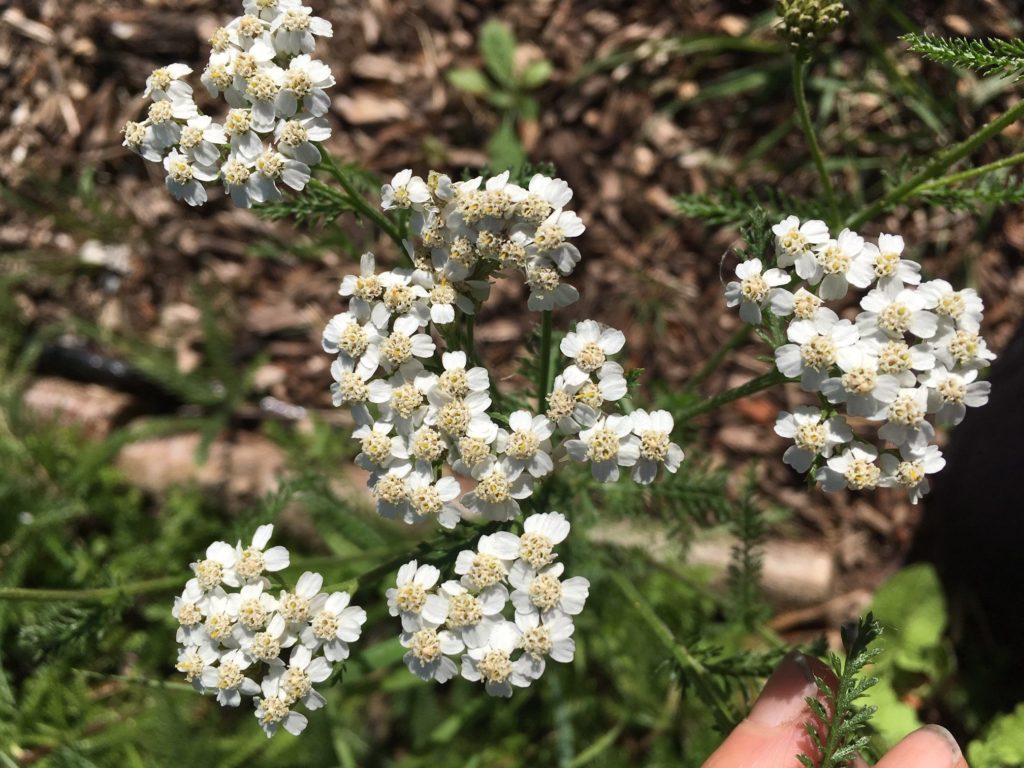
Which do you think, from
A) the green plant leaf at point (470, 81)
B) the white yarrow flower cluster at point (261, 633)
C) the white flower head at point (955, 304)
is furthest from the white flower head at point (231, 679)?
the green plant leaf at point (470, 81)

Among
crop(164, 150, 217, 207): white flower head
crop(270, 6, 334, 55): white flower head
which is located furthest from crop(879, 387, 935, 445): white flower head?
crop(164, 150, 217, 207): white flower head

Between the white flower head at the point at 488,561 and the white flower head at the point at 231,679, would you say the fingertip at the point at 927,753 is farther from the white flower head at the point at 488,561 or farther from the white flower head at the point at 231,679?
the white flower head at the point at 231,679

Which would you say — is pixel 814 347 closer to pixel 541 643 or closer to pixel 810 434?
pixel 810 434

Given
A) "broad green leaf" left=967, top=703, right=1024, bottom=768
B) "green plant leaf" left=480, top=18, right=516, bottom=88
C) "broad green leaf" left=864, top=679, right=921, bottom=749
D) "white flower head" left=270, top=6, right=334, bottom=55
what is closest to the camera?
"white flower head" left=270, top=6, right=334, bottom=55

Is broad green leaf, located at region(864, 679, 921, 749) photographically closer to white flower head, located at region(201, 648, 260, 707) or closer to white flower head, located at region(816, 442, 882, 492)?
white flower head, located at region(816, 442, 882, 492)

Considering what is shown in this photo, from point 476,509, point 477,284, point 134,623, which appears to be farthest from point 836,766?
point 134,623

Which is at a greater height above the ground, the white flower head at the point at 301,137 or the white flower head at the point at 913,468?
the white flower head at the point at 301,137

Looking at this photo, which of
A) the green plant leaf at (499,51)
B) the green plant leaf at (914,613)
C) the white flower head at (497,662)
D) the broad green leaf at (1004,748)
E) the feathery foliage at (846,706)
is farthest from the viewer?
the green plant leaf at (499,51)
